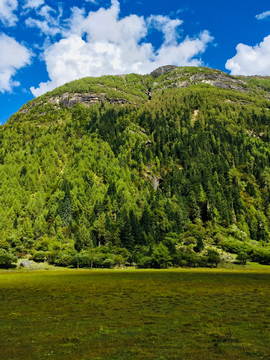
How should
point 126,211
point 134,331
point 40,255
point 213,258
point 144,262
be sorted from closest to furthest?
point 134,331
point 213,258
point 144,262
point 40,255
point 126,211

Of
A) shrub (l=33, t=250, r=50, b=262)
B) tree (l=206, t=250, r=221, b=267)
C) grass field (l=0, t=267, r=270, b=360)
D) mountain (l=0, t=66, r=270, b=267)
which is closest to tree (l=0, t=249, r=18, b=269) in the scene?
mountain (l=0, t=66, r=270, b=267)

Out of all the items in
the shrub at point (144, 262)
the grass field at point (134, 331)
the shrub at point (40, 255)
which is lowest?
the shrub at point (144, 262)

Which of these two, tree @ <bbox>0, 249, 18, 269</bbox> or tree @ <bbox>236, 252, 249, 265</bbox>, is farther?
tree @ <bbox>236, 252, 249, 265</bbox>

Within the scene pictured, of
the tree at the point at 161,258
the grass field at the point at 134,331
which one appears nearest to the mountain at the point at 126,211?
the tree at the point at 161,258

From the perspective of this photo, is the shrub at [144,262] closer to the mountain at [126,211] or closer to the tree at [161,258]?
the mountain at [126,211]

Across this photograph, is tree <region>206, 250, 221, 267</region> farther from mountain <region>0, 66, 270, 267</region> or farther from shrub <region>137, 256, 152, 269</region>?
shrub <region>137, 256, 152, 269</region>

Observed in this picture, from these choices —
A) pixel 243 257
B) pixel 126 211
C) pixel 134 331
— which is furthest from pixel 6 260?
pixel 243 257

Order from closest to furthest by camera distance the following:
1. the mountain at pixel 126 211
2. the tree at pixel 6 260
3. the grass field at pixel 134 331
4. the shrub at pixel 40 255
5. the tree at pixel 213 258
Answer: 1. the grass field at pixel 134 331
2. the tree at pixel 6 260
3. the tree at pixel 213 258
4. the shrub at pixel 40 255
5. the mountain at pixel 126 211

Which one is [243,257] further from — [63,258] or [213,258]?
[63,258]

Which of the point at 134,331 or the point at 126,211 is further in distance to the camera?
the point at 126,211

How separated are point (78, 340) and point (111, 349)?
2.57 m

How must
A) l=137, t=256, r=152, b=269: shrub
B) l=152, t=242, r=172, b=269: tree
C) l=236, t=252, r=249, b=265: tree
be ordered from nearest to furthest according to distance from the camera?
1. l=152, t=242, r=172, b=269: tree
2. l=137, t=256, r=152, b=269: shrub
3. l=236, t=252, r=249, b=265: tree

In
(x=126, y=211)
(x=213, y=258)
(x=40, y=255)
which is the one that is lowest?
(x=213, y=258)

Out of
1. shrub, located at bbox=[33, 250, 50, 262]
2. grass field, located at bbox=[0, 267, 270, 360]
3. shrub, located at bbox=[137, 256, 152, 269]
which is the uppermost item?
grass field, located at bbox=[0, 267, 270, 360]
